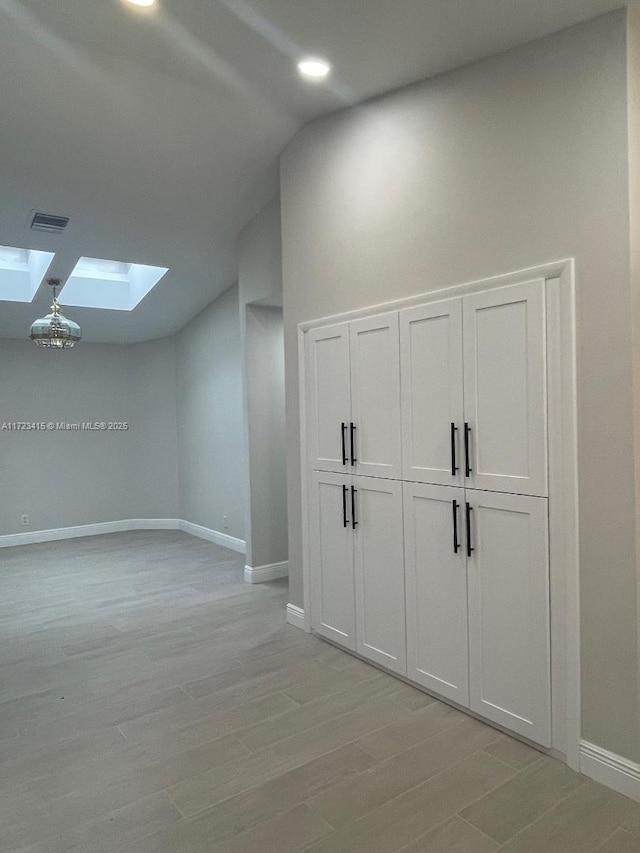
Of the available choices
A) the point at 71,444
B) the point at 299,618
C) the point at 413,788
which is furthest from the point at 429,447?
the point at 71,444

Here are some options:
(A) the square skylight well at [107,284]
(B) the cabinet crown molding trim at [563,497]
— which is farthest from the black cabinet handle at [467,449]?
(A) the square skylight well at [107,284]

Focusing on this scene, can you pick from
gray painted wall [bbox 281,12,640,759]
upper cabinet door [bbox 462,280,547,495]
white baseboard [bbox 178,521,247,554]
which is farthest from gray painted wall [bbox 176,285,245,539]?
upper cabinet door [bbox 462,280,547,495]

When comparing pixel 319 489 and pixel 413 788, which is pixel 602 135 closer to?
pixel 319 489

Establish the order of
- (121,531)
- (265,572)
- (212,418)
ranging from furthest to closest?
(121,531), (212,418), (265,572)

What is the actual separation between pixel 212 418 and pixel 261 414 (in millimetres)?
1746

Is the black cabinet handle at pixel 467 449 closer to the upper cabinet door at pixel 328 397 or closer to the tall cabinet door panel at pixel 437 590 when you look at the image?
the tall cabinet door panel at pixel 437 590

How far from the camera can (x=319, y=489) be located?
372 centimetres

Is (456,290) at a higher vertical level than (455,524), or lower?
higher

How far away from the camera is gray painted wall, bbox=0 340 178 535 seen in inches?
271

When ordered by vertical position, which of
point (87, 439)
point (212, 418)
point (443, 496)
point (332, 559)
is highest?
point (212, 418)

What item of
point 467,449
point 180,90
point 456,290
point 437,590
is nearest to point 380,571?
point 437,590

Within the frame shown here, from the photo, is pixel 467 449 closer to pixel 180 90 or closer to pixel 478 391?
pixel 478 391

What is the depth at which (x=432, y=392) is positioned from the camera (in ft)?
9.55

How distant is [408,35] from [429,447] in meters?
1.91
